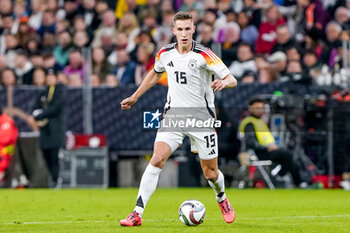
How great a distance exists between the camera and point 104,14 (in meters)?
20.3

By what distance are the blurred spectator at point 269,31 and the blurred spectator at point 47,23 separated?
5.65m

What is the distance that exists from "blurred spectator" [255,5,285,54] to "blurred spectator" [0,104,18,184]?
574cm

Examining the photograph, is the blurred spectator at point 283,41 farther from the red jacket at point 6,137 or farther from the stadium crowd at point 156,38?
the red jacket at point 6,137

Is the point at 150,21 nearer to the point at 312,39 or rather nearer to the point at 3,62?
the point at 3,62

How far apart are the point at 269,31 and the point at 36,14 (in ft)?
21.8

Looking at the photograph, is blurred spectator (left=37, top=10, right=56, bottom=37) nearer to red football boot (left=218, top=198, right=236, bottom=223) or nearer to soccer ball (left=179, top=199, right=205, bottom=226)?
red football boot (left=218, top=198, right=236, bottom=223)

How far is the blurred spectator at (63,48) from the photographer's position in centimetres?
1975

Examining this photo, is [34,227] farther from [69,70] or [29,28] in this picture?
[29,28]

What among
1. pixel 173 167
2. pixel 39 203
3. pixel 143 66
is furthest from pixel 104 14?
pixel 39 203

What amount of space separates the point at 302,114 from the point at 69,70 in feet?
18.1

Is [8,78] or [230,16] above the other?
[230,16]

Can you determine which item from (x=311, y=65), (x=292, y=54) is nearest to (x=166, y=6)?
(x=292, y=54)

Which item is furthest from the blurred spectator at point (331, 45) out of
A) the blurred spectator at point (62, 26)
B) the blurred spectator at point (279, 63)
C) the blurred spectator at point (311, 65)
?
the blurred spectator at point (62, 26)

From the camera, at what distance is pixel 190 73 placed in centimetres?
862
